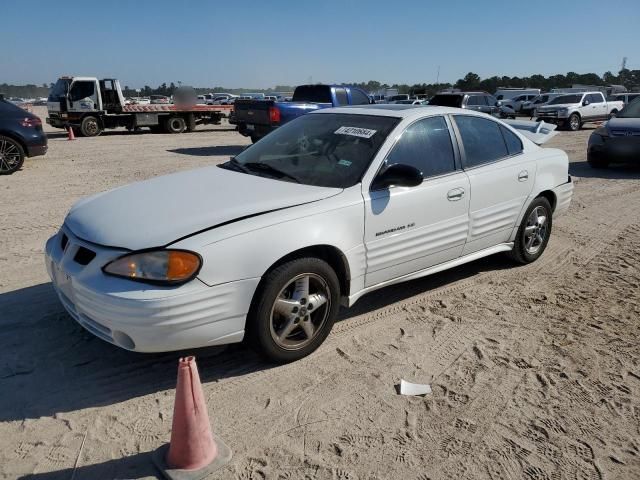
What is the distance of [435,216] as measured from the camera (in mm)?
4152

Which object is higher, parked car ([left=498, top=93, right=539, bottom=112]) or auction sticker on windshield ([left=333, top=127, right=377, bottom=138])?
auction sticker on windshield ([left=333, top=127, right=377, bottom=138])

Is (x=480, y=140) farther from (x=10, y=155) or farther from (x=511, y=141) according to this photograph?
(x=10, y=155)

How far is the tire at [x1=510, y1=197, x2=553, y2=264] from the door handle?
3.80ft

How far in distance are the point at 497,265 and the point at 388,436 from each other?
3.15 meters

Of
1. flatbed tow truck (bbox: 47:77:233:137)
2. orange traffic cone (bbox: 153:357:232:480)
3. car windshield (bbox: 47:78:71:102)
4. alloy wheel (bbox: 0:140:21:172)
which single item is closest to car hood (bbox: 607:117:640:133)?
orange traffic cone (bbox: 153:357:232:480)

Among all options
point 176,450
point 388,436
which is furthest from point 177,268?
point 388,436

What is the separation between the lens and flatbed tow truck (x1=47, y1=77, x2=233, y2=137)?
19.6 metres

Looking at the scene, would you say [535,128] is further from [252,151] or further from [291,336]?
[291,336]

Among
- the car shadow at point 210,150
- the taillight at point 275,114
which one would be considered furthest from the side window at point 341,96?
the car shadow at point 210,150

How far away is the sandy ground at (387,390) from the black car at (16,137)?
6400 mm

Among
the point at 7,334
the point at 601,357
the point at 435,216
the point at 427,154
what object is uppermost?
the point at 427,154

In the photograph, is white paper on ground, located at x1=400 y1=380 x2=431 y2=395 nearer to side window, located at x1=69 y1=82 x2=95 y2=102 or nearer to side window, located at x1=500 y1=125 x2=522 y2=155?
side window, located at x1=500 y1=125 x2=522 y2=155

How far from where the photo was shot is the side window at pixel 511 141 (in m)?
5.04

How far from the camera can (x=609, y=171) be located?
11.5 meters
